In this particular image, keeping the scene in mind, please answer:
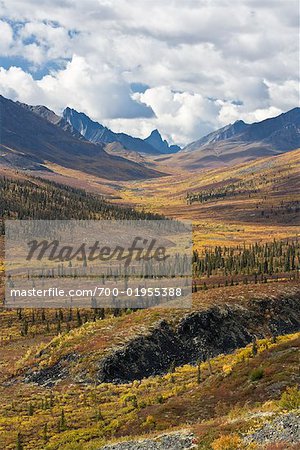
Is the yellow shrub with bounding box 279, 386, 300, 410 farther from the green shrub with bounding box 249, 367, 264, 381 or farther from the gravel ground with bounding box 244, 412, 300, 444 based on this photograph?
the green shrub with bounding box 249, 367, 264, 381

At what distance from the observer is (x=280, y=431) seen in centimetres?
2252

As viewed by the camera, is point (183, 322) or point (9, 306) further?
point (9, 306)

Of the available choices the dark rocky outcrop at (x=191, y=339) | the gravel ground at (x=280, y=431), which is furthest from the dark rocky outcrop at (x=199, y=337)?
the gravel ground at (x=280, y=431)

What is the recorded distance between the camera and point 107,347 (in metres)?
57.5

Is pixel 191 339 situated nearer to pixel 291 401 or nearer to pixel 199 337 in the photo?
pixel 199 337

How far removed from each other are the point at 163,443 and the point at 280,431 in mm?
7724

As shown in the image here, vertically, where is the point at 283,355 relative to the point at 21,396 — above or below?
above

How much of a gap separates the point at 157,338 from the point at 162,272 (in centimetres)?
7721

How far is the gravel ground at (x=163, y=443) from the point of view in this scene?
84.3 feet

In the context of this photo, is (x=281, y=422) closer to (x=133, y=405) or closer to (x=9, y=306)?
(x=133, y=405)

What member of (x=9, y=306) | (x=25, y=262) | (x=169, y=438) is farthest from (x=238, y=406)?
(x=25, y=262)

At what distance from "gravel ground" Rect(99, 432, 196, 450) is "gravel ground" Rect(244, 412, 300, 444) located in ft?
12.7

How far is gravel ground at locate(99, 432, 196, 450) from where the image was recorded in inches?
1012

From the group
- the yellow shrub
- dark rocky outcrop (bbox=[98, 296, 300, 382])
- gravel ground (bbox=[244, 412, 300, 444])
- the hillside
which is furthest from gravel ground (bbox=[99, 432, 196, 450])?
dark rocky outcrop (bbox=[98, 296, 300, 382])
